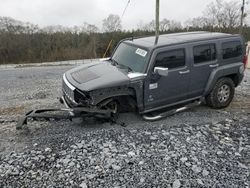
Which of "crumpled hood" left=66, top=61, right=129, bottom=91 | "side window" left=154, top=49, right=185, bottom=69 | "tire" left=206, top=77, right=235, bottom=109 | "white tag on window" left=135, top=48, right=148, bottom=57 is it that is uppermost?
"white tag on window" left=135, top=48, right=148, bottom=57

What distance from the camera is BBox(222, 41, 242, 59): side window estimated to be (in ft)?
19.5

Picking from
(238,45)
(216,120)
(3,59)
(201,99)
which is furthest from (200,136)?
(3,59)

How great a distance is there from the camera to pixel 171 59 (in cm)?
536

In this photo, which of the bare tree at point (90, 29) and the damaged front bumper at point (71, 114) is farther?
the bare tree at point (90, 29)

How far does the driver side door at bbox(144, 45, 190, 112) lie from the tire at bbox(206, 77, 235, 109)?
86 centimetres

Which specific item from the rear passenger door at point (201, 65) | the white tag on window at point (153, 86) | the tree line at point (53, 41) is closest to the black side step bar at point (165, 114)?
the rear passenger door at point (201, 65)

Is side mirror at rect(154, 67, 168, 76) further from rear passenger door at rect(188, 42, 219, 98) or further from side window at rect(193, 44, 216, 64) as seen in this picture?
side window at rect(193, 44, 216, 64)

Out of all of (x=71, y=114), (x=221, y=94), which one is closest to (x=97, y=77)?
(x=71, y=114)

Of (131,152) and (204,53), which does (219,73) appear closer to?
(204,53)

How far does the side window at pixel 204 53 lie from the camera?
5603mm

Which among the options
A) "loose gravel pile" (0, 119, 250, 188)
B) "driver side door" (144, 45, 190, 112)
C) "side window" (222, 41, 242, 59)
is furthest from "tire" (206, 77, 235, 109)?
"loose gravel pile" (0, 119, 250, 188)

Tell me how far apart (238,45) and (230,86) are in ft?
3.43

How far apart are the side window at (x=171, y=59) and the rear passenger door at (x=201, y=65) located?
0.88ft

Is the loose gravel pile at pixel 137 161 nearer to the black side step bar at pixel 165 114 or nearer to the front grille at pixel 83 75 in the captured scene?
the black side step bar at pixel 165 114
